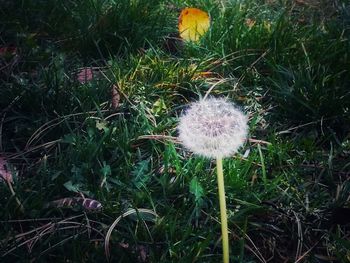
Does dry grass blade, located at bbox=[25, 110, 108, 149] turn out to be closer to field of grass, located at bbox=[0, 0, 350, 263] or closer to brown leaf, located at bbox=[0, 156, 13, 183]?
field of grass, located at bbox=[0, 0, 350, 263]

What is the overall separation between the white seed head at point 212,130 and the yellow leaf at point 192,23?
67.6 inches

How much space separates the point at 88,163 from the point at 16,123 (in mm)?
611

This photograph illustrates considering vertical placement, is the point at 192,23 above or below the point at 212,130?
below

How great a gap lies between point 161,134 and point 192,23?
1.11 m

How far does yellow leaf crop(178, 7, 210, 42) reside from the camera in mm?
3424

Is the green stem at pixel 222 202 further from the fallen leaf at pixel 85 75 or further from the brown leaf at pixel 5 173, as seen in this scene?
the fallen leaf at pixel 85 75

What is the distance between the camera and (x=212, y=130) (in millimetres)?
1681

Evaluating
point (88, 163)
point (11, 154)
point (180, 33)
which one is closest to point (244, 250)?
point (88, 163)

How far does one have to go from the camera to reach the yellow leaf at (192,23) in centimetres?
342

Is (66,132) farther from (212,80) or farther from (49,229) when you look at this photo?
(212,80)

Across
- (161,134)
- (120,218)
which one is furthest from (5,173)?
(161,134)

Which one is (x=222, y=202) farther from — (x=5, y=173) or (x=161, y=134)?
(x=5, y=173)

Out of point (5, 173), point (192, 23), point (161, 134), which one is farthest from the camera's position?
point (192, 23)

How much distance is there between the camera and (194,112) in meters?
1.78
